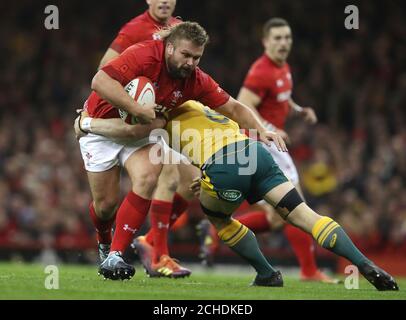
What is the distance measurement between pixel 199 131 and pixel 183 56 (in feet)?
1.91

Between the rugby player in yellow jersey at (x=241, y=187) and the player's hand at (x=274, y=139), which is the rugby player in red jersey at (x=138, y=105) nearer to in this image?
the player's hand at (x=274, y=139)

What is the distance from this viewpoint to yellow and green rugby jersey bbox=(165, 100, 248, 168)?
712cm

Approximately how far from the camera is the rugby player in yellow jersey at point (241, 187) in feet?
22.4

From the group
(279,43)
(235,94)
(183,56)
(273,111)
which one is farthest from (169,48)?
(235,94)

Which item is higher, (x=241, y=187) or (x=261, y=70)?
(x=261, y=70)

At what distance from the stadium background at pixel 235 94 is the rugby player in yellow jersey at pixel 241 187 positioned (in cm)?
666

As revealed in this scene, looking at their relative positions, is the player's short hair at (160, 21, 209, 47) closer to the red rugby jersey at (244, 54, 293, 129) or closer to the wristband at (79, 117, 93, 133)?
the wristband at (79, 117, 93, 133)

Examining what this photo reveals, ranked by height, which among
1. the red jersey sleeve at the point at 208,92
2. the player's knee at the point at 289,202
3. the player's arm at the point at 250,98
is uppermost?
the red jersey sleeve at the point at 208,92

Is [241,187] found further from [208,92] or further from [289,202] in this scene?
[208,92]

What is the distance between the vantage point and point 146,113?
278 inches

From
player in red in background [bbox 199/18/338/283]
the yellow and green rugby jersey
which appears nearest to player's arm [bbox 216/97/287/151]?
the yellow and green rugby jersey

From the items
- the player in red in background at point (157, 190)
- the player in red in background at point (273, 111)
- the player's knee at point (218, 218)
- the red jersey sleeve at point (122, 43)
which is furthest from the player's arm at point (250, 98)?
the player's knee at point (218, 218)
